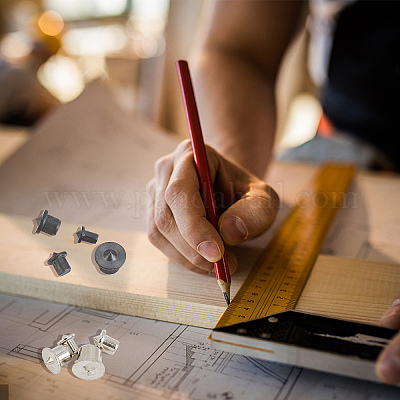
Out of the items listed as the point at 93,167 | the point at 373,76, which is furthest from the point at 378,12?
the point at 93,167

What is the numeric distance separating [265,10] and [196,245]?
95 centimetres

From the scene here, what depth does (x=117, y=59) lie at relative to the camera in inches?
156

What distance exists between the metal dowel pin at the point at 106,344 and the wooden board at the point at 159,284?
0.07 m

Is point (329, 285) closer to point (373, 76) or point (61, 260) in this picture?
point (61, 260)

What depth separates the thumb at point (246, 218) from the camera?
58 centimetres

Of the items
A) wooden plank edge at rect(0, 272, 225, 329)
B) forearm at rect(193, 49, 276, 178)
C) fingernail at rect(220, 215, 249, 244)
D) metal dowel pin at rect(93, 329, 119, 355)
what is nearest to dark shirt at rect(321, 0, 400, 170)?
forearm at rect(193, 49, 276, 178)

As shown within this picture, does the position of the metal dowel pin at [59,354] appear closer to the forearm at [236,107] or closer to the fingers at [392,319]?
the fingers at [392,319]

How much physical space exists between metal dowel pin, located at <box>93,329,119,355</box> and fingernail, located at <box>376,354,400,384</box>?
29cm

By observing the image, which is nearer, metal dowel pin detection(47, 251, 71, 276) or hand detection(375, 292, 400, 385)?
hand detection(375, 292, 400, 385)

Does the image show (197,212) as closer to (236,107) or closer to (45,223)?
(45,223)

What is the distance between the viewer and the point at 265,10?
1.25 meters

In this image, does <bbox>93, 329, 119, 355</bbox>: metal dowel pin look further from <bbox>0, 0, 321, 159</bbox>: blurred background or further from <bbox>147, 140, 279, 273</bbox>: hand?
<bbox>0, 0, 321, 159</bbox>: blurred background

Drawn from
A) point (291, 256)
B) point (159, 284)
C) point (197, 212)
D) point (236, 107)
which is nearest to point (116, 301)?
point (159, 284)

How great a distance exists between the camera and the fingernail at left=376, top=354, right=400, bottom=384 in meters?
0.39
